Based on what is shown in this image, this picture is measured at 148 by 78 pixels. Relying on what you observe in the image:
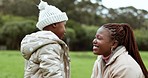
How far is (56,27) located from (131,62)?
585 mm

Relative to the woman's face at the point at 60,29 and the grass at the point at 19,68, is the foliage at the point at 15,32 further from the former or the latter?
the woman's face at the point at 60,29

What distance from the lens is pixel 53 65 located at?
279 centimetres

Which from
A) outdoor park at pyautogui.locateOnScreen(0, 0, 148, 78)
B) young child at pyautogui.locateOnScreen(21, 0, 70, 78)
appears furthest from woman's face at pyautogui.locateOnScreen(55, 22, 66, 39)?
outdoor park at pyautogui.locateOnScreen(0, 0, 148, 78)

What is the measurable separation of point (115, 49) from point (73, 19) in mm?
42014

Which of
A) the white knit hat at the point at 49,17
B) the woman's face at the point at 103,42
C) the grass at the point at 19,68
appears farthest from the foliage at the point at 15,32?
the woman's face at the point at 103,42

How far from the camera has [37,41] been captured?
2.92 m

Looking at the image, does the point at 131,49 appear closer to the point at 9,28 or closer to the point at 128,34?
the point at 128,34

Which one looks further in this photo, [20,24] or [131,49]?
[20,24]

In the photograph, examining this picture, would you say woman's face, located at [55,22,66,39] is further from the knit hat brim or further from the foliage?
the foliage

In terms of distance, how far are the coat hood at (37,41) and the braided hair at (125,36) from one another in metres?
0.35

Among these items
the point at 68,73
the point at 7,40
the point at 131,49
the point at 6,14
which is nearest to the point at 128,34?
the point at 131,49

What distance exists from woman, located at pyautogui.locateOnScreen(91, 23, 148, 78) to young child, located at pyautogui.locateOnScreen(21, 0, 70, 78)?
234mm

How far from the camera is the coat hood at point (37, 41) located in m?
2.89

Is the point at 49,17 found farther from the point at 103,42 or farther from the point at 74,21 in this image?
the point at 74,21
